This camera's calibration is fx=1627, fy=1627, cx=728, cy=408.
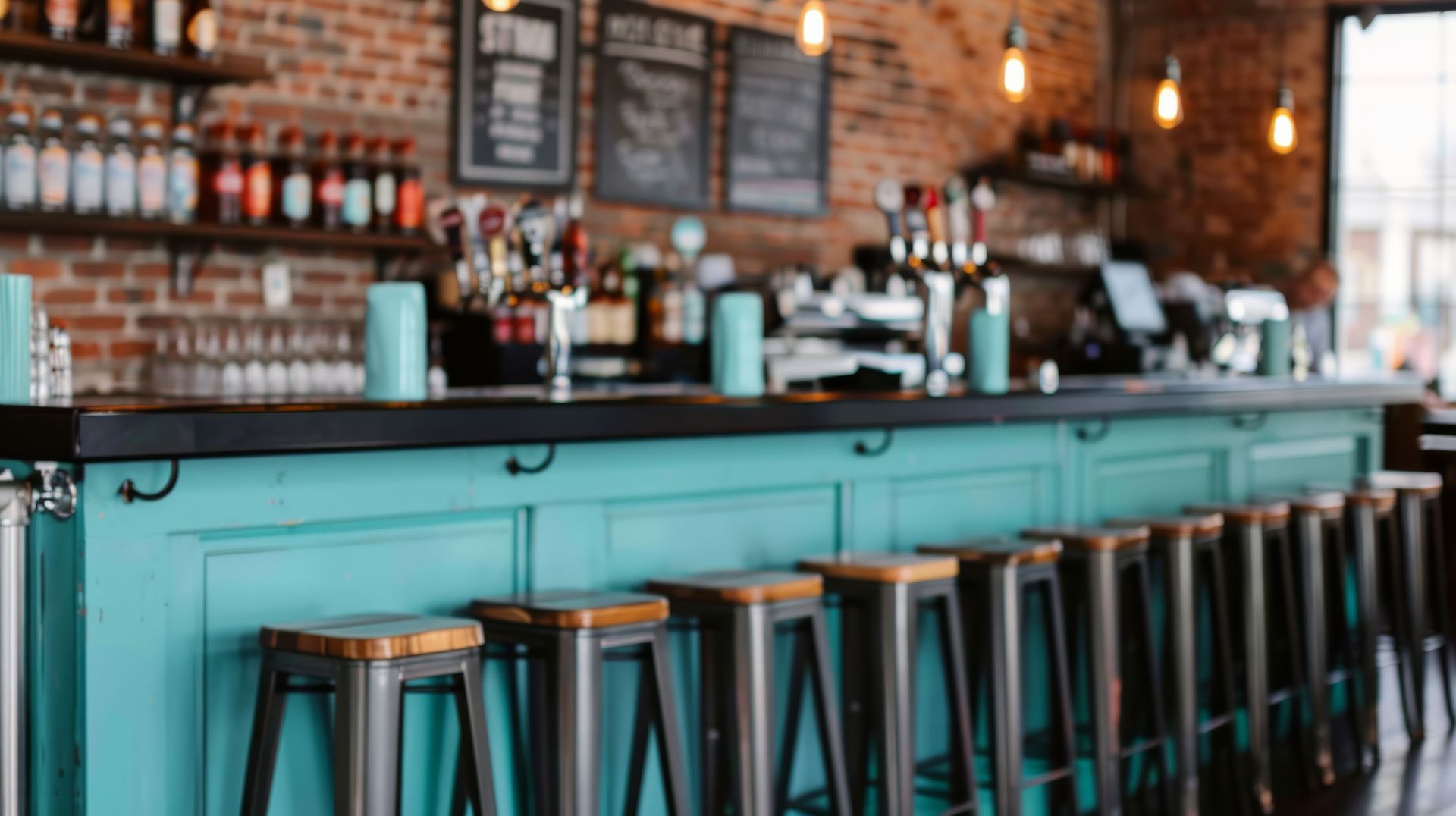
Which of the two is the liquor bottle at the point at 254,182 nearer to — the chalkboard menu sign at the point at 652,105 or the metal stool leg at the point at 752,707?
the chalkboard menu sign at the point at 652,105

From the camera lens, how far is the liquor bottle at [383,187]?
5219 millimetres

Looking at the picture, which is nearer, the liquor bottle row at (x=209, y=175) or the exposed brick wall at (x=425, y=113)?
the liquor bottle row at (x=209, y=175)

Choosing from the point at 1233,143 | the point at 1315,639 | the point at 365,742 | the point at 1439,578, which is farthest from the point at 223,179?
the point at 1233,143

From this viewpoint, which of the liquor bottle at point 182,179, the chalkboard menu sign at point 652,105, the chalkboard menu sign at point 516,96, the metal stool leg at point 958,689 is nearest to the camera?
the metal stool leg at point 958,689

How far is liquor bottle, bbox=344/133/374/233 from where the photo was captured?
5.14 metres

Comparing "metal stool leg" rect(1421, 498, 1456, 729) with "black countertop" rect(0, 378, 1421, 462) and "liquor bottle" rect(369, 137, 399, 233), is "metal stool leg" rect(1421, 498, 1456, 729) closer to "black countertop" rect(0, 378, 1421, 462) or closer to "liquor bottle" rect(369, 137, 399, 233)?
"black countertop" rect(0, 378, 1421, 462)

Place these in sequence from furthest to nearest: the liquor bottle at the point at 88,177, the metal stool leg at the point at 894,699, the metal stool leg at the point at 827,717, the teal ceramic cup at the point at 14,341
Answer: the liquor bottle at the point at 88,177
the metal stool leg at the point at 894,699
the metal stool leg at the point at 827,717
the teal ceramic cup at the point at 14,341

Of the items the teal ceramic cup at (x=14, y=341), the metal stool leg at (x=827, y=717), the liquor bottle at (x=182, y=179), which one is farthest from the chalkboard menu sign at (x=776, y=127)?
the teal ceramic cup at (x=14, y=341)

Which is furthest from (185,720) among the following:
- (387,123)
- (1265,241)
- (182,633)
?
(1265,241)

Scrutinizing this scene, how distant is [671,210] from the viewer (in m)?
6.55

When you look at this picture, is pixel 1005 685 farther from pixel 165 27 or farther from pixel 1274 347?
pixel 165 27

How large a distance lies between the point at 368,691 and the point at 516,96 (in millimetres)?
3917

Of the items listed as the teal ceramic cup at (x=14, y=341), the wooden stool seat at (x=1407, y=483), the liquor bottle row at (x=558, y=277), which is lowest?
the wooden stool seat at (x=1407, y=483)

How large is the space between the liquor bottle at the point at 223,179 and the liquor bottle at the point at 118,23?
0.41 m
